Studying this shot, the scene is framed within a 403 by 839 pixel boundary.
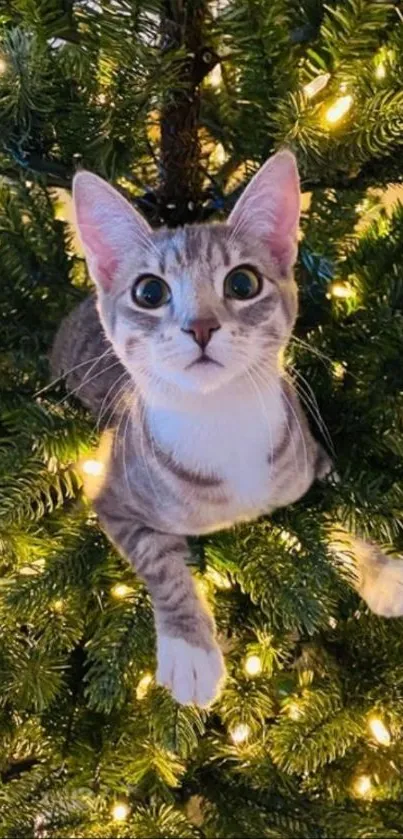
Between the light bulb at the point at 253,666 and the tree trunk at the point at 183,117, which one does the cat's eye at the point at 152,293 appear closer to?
the tree trunk at the point at 183,117

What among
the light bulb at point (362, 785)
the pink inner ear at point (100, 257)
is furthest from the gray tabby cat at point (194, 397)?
the light bulb at point (362, 785)

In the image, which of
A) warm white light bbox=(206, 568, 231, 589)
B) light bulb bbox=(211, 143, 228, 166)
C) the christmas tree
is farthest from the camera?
light bulb bbox=(211, 143, 228, 166)

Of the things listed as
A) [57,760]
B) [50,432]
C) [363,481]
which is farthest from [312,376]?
[57,760]

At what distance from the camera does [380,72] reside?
59 cm

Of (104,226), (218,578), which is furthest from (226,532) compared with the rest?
(104,226)

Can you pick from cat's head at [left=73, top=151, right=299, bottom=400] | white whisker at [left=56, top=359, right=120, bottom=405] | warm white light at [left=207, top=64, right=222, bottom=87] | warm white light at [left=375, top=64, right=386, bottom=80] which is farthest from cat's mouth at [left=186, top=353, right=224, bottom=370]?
warm white light at [left=207, top=64, right=222, bottom=87]

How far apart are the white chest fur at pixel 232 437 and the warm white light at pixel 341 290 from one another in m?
0.09

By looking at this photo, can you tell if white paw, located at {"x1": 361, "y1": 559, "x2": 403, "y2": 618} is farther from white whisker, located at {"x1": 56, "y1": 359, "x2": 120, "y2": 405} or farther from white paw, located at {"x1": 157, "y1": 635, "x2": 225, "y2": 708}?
white whisker, located at {"x1": 56, "y1": 359, "x2": 120, "y2": 405}

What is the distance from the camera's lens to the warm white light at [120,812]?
0.60 metres

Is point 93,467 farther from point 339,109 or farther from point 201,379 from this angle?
point 339,109

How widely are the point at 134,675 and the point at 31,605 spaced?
0.09 meters

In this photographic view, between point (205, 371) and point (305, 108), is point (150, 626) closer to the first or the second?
point (205, 371)

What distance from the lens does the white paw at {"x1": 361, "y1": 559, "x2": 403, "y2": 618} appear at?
67 centimetres

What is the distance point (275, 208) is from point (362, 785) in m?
0.42
